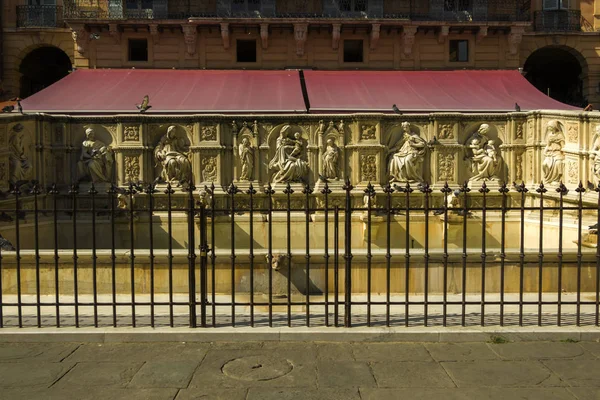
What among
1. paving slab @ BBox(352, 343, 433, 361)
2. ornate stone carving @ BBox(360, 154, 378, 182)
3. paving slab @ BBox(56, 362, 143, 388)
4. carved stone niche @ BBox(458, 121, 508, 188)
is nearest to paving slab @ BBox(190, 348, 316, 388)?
paving slab @ BBox(352, 343, 433, 361)

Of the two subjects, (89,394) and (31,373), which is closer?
(89,394)

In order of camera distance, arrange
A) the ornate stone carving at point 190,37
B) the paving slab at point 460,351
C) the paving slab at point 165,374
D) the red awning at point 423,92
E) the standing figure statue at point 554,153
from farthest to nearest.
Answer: the ornate stone carving at point 190,37
the red awning at point 423,92
the standing figure statue at point 554,153
the paving slab at point 460,351
the paving slab at point 165,374

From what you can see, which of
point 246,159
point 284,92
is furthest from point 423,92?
point 246,159

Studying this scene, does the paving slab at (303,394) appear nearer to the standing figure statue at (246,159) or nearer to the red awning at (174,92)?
the standing figure statue at (246,159)

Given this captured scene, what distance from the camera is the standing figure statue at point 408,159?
1324 centimetres

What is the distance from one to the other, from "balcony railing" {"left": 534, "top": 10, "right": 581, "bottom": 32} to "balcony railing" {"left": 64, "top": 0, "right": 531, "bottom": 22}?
4.63 ft

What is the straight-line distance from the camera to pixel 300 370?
248 inches

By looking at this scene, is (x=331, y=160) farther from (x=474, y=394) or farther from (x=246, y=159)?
(x=474, y=394)

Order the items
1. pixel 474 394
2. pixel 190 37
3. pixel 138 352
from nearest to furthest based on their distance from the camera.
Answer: pixel 474 394
pixel 138 352
pixel 190 37

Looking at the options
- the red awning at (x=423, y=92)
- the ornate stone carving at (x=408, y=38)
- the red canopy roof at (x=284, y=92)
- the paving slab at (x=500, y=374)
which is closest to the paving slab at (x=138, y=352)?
the paving slab at (x=500, y=374)

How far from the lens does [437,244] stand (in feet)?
42.6

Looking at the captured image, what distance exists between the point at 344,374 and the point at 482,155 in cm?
828

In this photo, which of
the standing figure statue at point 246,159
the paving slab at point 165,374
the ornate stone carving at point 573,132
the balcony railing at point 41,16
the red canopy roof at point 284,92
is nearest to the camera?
the paving slab at point 165,374

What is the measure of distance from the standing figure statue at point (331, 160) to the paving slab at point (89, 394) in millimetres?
7943
